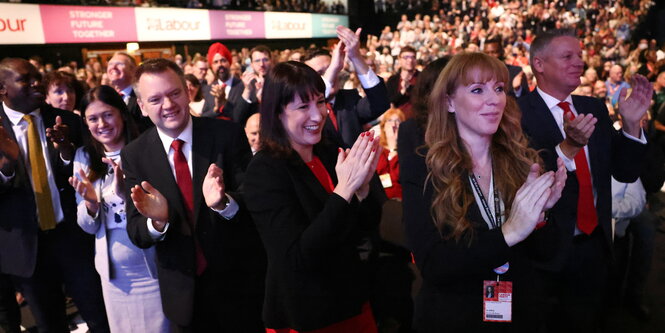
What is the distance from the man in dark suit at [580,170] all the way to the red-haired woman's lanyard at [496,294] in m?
0.59

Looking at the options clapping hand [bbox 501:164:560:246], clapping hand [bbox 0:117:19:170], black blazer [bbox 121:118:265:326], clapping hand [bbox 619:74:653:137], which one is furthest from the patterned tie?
clapping hand [bbox 619:74:653:137]

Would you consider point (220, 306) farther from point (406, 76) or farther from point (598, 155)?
point (406, 76)

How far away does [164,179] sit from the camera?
181 centimetres

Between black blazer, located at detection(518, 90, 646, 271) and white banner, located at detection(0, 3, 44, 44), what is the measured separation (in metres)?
10.0

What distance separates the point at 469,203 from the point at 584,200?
2.91 feet

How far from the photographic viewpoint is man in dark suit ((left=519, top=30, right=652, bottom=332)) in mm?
1932

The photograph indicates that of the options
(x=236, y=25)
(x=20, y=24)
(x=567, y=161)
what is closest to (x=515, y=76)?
(x=567, y=161)

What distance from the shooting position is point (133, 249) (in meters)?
2.00

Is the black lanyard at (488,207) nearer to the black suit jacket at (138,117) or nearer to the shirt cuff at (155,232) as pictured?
the shirt cuff at (155,232)

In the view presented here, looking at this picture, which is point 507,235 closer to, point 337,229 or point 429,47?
point 337,229

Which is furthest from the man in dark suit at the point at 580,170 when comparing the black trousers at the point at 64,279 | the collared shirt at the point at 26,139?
the collared shirt at the point at 26,139

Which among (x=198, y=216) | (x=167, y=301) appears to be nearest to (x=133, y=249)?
(x=167, y=301)

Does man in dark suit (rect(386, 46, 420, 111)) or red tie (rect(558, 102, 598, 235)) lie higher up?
Result: man in dark suit (rect(386, 46, 420, 111))

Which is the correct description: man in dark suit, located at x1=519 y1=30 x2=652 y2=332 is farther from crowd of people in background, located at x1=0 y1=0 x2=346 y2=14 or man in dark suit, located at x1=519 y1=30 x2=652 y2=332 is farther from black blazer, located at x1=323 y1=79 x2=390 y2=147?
crowd of people in background, located at x1=0 y1=0 x2=346 y2=14
